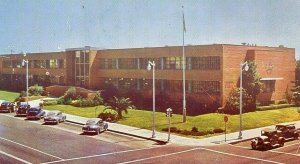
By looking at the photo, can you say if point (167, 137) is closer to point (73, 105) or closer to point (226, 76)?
point (226, 76)

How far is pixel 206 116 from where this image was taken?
48.8 m

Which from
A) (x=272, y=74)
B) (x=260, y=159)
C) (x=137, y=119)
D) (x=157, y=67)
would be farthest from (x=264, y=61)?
(x=260, y=159)

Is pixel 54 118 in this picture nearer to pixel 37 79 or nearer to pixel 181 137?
pixel 181 137

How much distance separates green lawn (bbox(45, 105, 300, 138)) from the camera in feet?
141

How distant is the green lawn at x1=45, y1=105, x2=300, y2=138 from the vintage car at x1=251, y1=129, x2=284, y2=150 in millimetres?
7405

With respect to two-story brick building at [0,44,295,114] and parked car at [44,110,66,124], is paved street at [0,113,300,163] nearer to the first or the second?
parked car at [44,110,66,124]

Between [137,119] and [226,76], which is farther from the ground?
[226,76]

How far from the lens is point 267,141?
1291 inches

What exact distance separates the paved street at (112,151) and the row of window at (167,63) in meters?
22.7

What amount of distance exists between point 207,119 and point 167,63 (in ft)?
63.1

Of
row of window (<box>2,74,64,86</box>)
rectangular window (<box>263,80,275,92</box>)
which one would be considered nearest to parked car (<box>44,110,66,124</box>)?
rectangular window (<box>263,80,275,92</box>)

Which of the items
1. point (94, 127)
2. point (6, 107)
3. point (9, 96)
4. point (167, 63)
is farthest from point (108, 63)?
point (94, 127)

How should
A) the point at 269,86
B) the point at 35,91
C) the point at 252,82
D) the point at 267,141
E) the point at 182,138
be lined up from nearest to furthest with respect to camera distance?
the point at 267,141, the point at 182,138, the point at 252,82, the point at 269,86, the point at 35,91

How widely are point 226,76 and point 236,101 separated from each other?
4640mm
